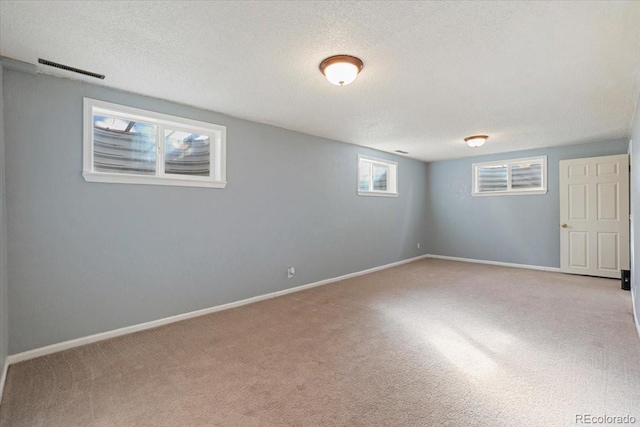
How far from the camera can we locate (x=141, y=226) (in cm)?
314

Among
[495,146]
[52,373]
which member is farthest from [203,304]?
[495,146]

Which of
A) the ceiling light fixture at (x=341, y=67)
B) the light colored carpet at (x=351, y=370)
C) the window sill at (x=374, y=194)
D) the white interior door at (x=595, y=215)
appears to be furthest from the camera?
the window sill at (x=374, y=194)

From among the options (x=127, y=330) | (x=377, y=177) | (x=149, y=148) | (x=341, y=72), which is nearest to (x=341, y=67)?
(x=341, y=72)

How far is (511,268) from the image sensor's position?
6.22m

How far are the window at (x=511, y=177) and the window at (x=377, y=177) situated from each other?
1.92 m

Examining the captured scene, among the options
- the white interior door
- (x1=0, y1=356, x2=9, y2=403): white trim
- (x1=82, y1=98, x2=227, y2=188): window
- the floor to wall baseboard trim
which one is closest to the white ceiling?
(x1=82, y1=98, x2=227, y2=188): window

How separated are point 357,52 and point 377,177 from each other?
435 centimetres

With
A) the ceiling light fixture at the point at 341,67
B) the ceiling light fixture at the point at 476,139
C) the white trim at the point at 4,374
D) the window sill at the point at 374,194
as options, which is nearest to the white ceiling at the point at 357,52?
the ceiling light fixture at the point at 341,67

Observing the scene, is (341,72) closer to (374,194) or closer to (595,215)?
(374,194)

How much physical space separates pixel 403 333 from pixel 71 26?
3.62 metres

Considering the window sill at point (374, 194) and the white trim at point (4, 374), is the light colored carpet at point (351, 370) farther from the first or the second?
the window sill at point (374, 194)

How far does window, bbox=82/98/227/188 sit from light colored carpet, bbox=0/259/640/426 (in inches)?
Answer: 63.5

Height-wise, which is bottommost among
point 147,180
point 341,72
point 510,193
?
point 147,180

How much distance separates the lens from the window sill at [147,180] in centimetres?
286
